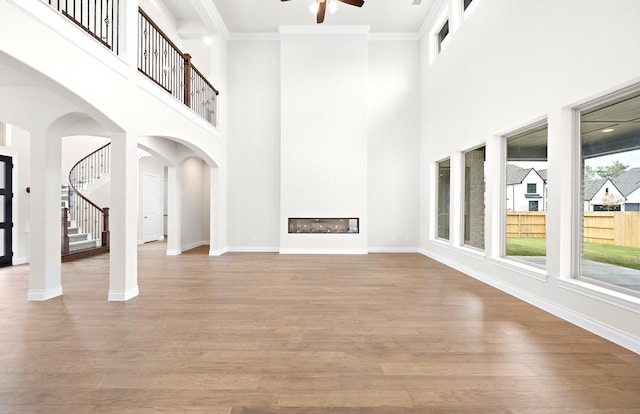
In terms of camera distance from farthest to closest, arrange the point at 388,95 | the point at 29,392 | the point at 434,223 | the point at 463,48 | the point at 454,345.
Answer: the point at 388,95 → the point at 434,223 → the point at 463,48 → the point at 454,345 → the point at 29,392

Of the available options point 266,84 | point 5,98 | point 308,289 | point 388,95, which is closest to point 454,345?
point 308,289

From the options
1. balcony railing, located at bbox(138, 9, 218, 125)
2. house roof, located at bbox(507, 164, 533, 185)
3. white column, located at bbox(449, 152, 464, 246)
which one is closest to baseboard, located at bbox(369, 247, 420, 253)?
white column, located at bbox(449, 152, 464, 246)

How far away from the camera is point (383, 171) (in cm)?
824

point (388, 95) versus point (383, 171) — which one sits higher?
point (388, 95)

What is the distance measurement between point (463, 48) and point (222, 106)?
5.52m

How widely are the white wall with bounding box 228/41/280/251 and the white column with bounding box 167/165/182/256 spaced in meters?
1.23

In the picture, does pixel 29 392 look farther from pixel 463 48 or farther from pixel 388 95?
pixel 388 95

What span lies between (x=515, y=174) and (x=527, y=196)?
16.3 inches

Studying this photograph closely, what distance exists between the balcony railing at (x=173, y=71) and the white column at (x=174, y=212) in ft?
5.47

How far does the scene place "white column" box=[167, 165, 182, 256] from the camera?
7.70 metres

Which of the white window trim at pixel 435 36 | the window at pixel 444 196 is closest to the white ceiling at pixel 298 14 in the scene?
the white window trim at pixel 435 36

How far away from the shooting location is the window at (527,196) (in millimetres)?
4016

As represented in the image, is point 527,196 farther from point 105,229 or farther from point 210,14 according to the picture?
point 105,229

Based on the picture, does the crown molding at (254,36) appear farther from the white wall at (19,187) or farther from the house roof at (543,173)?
the house roof at (543,173)
